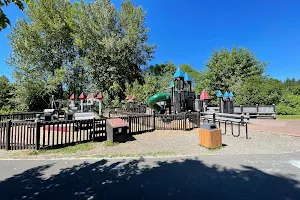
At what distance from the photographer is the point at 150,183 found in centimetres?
388

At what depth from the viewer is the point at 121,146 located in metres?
7.38

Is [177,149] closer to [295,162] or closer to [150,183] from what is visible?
[150,183]

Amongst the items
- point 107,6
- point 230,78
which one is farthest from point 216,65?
point 107,6

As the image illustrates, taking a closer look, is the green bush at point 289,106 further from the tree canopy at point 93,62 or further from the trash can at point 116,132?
the trash can at point 116,132

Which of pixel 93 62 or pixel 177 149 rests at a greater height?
pixel 93 62

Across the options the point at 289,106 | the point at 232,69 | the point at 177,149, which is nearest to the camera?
the point at 177,149

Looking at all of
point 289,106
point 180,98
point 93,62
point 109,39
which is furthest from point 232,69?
point 93,62

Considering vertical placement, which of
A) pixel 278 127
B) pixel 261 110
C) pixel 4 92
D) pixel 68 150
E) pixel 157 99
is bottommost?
pixel 68 150

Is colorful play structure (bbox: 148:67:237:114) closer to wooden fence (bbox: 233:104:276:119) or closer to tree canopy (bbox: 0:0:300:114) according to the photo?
wooden fence (bbox: 233:104:276:119)

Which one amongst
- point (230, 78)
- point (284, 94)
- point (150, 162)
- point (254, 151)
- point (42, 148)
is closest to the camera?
point (150, 162)

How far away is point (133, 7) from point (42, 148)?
92.3 feet

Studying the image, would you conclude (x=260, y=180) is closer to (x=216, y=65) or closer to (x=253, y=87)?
(x=253, y=87)

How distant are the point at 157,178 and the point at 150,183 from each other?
303 millimetres

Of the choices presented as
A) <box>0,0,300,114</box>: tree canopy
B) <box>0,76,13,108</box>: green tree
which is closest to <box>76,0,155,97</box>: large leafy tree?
<box>0,0,300,114</box>: tree canopy
